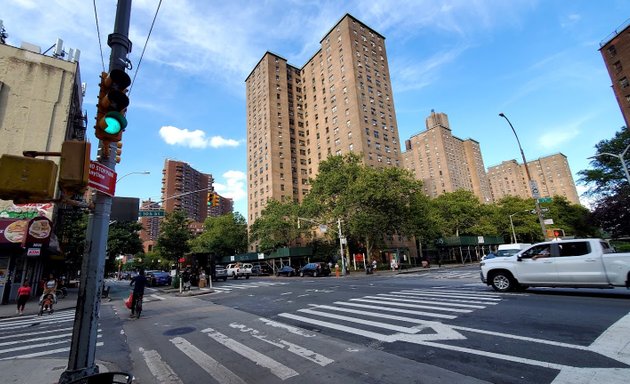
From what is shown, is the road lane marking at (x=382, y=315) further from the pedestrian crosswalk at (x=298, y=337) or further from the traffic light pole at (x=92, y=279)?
the traffic light pole at (x=92, y=279)

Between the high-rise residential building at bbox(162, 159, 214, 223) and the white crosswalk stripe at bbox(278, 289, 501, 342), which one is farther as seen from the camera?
the high-rise residential building at bbox(162, 159, 214, 223)

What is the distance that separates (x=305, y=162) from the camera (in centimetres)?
8025

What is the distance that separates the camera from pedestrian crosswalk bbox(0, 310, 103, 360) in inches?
295

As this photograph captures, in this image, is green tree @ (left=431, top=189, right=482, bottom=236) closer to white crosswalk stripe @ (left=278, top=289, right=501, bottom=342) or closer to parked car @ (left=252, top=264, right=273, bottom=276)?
parked car @ (left=252, top=264, right=273, bottom=276)

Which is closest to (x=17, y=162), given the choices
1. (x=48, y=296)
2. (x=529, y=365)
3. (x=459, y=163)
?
(x=529, y=365)

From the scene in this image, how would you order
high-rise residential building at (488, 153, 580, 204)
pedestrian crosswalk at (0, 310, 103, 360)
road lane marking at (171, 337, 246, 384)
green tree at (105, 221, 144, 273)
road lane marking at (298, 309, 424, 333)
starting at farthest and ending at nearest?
1. high-rise residential building at (488, 153, 580, 204)
2. green tree at (105, 221, 144, 273)
3. pedestrian crosswalk at (0, 310, 103, 360)
4. road lane marking at (298, 309, 424, 333)
5. road lane marking at (171, 337, 246, 384)

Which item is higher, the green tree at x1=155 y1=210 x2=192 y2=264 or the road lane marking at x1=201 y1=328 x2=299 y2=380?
the green tree at x1=155 y1=210 x2=192 y2=264

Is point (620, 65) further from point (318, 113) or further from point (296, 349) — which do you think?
point (296, 349)

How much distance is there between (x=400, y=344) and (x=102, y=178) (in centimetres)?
596

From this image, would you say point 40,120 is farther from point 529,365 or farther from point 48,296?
point 529,365

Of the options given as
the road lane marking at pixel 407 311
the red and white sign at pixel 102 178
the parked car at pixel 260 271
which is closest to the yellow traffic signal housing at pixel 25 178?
the red and white sign at pixel 102 178

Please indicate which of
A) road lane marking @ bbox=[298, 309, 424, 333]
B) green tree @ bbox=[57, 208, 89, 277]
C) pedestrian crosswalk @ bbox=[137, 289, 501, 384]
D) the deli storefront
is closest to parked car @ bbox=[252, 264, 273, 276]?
green tree @ bbox=[57, 208, 89, 277]

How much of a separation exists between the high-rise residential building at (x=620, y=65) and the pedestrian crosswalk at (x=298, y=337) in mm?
59782

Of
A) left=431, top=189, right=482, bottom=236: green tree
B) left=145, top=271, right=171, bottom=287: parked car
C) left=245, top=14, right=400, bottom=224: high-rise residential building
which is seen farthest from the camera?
left=245, top=14, right=400, bottom=224: high-rise residential building
